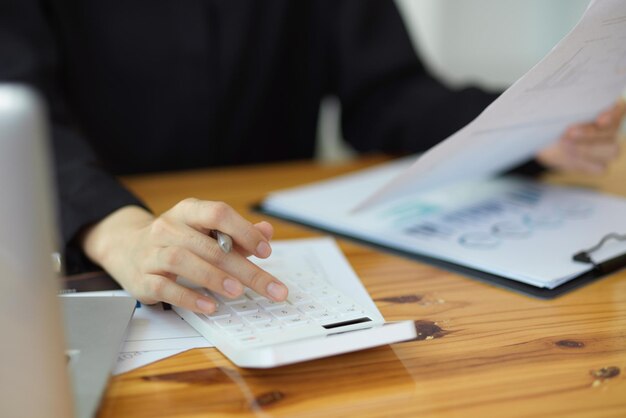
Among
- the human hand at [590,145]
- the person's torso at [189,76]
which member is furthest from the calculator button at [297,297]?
the person's torso at [189,76]

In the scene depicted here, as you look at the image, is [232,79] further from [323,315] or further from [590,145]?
[323,315]

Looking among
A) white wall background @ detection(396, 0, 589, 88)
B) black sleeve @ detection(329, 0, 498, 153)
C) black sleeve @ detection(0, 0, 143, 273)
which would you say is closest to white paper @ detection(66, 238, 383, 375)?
black sleeve @ detection(0, 0, 143, 273)

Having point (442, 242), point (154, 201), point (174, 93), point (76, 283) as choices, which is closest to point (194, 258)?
point (76, 283)

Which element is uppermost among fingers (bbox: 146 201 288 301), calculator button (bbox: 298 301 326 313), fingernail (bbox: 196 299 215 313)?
fingers (bbox: 146 201 288 301)

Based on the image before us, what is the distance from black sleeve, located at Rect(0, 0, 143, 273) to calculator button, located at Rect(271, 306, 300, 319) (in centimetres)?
24

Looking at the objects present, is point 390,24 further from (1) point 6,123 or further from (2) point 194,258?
(1) point 6,123

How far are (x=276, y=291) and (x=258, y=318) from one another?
0.03 m

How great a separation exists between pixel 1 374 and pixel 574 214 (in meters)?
0.68

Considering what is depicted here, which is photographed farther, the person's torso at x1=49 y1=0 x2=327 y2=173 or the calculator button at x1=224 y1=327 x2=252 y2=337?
the person's torso at x1=49 y1=0 x2=327 y2=173

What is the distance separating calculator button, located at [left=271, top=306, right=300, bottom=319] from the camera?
57 centimetres

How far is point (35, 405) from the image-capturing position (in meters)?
0.39

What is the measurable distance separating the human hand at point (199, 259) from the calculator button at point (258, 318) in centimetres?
2

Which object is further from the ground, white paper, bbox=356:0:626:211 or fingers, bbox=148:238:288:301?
white paper, bbox=356:0:626:211

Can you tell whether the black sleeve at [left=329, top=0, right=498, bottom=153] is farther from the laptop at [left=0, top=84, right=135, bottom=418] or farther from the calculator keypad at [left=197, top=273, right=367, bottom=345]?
the laptop at [left=0, top=84, right=135, bottom=418]
